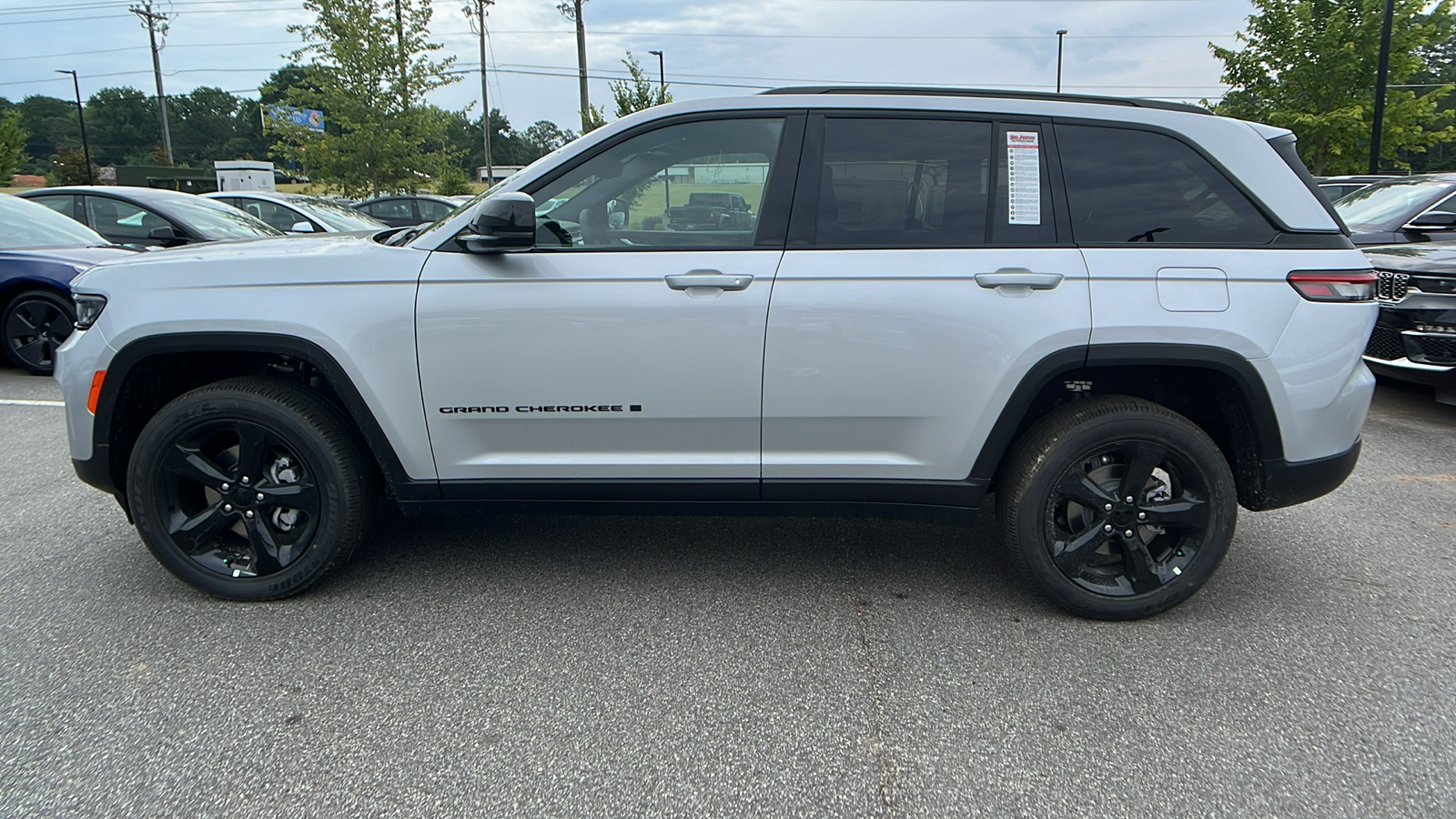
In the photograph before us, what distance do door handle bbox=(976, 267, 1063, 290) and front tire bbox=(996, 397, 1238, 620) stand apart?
48cm

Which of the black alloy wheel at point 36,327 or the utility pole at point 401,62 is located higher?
the utility pole at point 401,62

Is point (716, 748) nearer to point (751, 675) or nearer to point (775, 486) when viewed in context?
point (751, 675)

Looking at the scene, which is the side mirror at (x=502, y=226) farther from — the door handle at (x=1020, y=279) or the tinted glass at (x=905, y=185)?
the door handle at (x=1020, y=279)

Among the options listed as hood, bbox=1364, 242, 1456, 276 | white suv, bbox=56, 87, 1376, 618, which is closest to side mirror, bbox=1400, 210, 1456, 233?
hood, bbox=1364, 242, 1456, 276

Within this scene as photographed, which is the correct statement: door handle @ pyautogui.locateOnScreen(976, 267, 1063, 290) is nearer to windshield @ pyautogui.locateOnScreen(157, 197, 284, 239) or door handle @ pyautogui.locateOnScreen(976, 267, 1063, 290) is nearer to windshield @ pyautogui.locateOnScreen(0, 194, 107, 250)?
windshield @ pyautogui.locateOnScreen(157, 197, 284, 239)

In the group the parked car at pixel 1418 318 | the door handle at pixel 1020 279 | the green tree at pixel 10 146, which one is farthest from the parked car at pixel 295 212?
the green tree at pixel 10 146

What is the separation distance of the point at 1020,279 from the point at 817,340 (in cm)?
69

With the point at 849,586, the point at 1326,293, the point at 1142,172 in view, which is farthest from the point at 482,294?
the point at 1326,293

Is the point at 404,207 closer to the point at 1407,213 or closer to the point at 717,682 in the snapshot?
the point at 1407,213

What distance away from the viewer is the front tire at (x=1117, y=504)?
3.06m

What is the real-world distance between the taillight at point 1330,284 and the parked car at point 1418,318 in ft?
12.1

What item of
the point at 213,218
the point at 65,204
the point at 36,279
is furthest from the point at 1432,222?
the point at 65,204

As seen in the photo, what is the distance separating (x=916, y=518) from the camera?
3219 millimetres

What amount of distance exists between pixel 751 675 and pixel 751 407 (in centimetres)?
87
